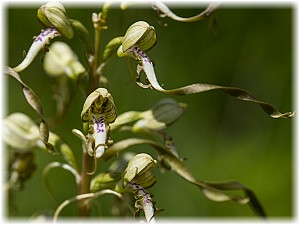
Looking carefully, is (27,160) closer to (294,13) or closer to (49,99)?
(49,99)

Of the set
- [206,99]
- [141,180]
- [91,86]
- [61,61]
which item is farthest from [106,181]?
[206,99]

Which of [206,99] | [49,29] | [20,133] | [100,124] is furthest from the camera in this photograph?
[206,99]

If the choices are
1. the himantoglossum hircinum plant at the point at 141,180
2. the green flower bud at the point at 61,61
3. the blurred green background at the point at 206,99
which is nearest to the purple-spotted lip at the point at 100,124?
the himantoglossum hircinum plant at the point at 141,180

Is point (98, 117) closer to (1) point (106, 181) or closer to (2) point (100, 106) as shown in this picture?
(2) point (100, 106)

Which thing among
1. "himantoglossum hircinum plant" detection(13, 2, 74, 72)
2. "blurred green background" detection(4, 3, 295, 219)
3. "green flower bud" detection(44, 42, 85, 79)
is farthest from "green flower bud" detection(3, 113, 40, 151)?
A: "blurred green background" detection(4, 3, 295, 219)

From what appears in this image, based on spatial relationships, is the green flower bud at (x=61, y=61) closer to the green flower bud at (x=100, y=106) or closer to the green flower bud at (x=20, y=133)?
the green flower bud at (x=20, y=133)

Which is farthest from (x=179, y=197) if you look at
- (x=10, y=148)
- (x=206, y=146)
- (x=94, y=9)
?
(x=10, y=148)
